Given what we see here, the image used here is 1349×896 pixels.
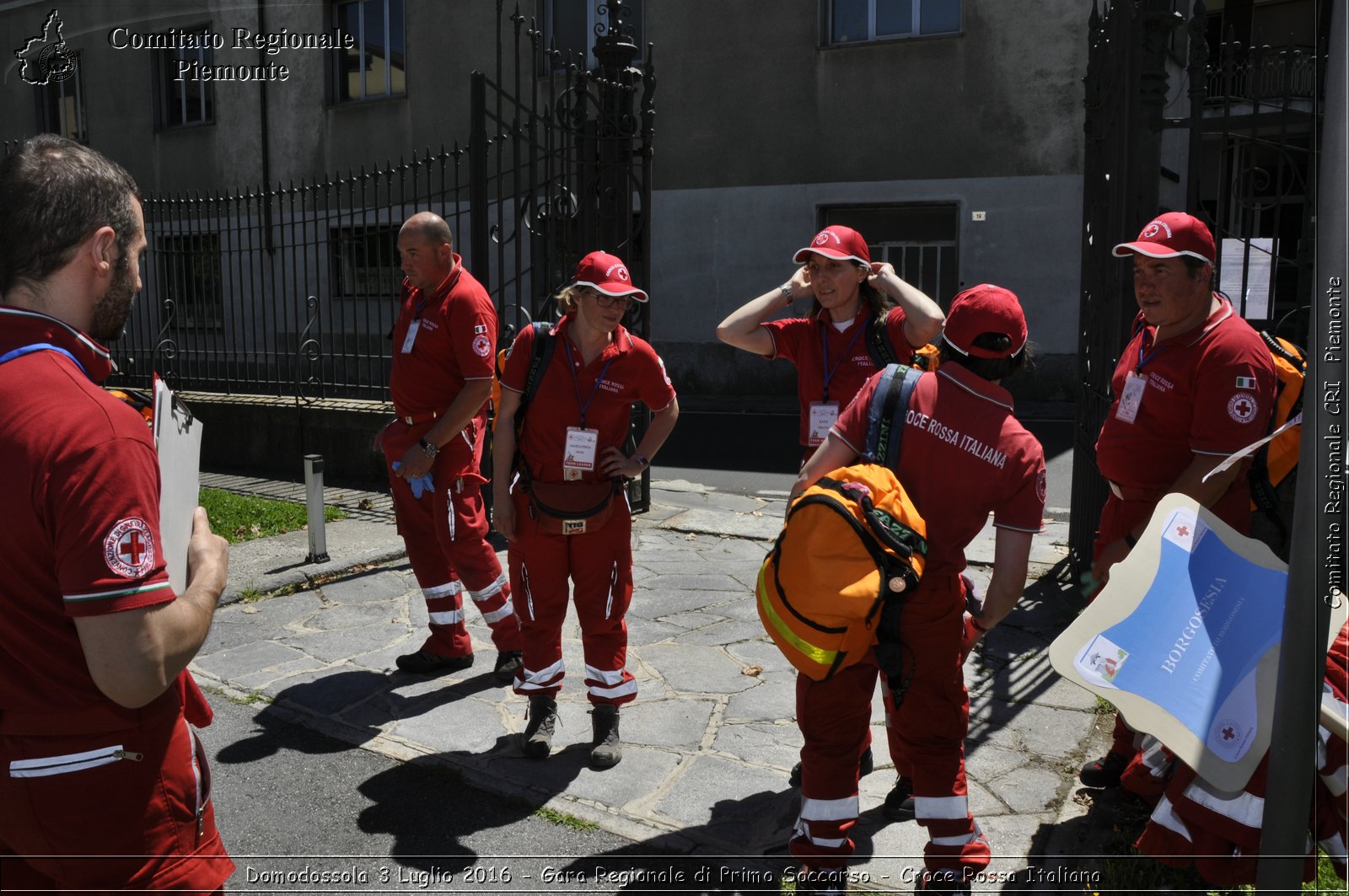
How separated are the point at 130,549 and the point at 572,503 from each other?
244 centimetres

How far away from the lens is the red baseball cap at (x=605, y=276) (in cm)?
405

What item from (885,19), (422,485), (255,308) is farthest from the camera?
(885,19)

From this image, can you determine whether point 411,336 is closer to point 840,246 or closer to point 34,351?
point 840,246

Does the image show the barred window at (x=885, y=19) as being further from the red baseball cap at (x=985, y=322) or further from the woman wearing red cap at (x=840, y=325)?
the red baseball cap at (x=985, y=322)

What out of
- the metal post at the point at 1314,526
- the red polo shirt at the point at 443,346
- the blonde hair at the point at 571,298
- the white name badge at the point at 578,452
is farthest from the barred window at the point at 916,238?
the metal post at the point at 1314,526

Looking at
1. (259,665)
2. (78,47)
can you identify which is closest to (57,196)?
(259,665)

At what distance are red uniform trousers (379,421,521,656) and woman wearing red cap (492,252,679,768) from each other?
2.94ft

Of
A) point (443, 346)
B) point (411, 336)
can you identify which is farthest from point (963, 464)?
point (411, 336)

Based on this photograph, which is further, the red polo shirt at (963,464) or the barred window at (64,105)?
the barred window at (64,105)

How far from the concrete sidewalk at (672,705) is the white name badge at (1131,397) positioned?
1409mm

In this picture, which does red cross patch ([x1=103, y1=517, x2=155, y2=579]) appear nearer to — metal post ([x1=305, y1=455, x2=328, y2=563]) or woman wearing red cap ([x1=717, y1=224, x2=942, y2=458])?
woman wearing red cap ([x1=717, y1=224, x2=942, y2=458])

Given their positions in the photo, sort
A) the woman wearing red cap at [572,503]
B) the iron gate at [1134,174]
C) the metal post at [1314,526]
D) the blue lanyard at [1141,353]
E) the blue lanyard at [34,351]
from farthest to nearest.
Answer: the iron gate at [1134,174]
the woman wearing red cap at [572,503]
the blue lanyard at [1141,353]
the blue lanyard at [34,351]
the metal post at [1314,526]

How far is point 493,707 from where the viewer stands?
4793 mm

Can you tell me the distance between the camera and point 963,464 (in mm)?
3047
